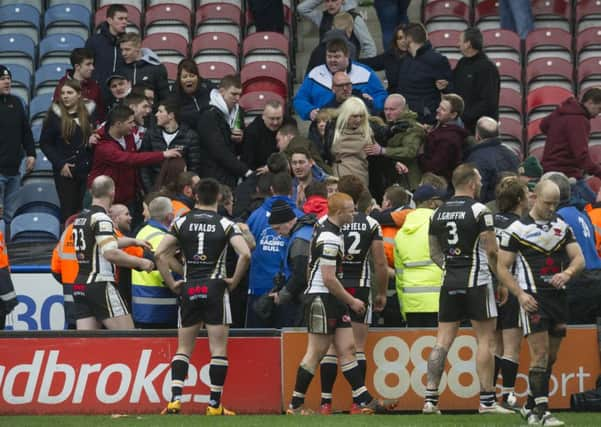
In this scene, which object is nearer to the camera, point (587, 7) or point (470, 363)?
point (470, 363)

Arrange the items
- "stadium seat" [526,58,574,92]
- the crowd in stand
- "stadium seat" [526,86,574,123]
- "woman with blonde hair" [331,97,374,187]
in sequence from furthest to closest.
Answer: "stadium seat" [526,58,574,92]
"stadium seat" [526,86,574,123]
"woman with blonde hair" [331,97,374,187]
the crowd in stand

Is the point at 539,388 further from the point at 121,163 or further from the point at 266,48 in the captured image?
the point at 266,48

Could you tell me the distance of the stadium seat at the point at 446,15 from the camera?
57.8ft

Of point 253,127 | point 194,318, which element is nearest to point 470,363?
point 194,318

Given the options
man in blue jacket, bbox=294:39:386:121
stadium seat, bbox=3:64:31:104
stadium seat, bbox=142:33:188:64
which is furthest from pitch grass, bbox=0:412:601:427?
stadium seat, bbox=142:33:188:64

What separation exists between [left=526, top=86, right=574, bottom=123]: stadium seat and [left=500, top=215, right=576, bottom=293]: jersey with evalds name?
5.73 m

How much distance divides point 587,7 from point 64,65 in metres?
6.20

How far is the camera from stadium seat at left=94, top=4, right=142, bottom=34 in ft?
58.6

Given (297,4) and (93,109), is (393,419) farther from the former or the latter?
(297,4)

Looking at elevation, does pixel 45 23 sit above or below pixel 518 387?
above

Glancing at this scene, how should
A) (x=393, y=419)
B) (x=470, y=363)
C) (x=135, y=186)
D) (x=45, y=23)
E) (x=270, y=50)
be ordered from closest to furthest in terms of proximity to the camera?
(x=393, y=419) < (x=470, y=363) < (x=135, y=186) < (x=270, y=50) < (x=45, y=23)

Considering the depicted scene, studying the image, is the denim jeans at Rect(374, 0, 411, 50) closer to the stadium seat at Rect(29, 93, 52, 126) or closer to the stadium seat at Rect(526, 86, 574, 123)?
the stadium seat at Rect(526, 86, 574, 123)

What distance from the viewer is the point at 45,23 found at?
60.0 ft

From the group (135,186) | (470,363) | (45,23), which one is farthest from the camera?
(45,23)
